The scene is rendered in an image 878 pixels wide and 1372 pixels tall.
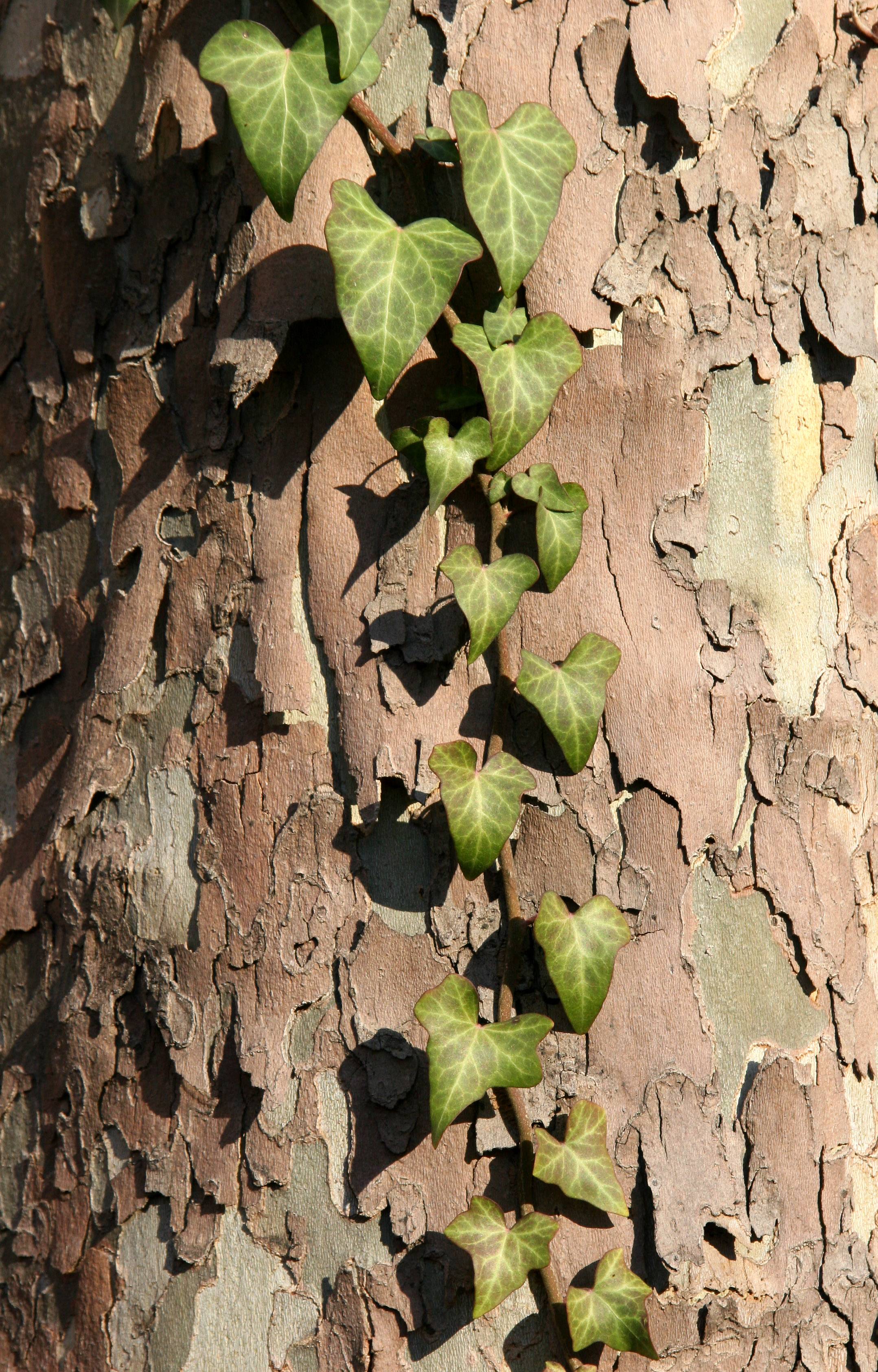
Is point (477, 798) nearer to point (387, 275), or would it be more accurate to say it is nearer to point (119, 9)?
point (387, 275)

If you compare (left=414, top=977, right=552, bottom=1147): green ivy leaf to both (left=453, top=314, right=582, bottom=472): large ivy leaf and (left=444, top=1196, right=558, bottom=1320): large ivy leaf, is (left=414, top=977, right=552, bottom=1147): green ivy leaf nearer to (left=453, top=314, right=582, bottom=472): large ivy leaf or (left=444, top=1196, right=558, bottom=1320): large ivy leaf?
(left=444, top=1196, right=558, bottom=1320): large ivy leaf

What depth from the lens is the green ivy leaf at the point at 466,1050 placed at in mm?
914

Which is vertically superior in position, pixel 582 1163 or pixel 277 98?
pixel 277 98

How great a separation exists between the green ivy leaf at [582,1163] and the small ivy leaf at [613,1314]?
0.06m

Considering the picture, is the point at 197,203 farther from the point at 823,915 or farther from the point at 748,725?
the point at 823,915

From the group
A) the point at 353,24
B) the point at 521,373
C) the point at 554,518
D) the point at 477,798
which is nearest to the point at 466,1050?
the point at 477,798

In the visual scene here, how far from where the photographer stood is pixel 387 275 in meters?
0.93

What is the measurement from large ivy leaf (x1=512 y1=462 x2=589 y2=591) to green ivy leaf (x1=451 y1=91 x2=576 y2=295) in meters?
0.17

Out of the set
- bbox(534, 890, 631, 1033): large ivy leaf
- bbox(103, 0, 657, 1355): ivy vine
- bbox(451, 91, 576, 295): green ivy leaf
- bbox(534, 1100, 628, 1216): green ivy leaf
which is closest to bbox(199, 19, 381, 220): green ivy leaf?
bbox(103, 0, 657, 1355): ivy vine

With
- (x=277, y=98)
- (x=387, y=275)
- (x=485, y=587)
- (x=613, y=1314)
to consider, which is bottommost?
(x=613, y=1314)

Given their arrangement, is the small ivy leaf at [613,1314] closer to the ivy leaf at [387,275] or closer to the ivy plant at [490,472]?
the ivy plant at [490,472]

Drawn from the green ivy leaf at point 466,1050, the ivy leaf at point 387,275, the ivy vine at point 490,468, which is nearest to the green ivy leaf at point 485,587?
the ivy vine at point 490,468

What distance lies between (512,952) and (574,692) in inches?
10.0

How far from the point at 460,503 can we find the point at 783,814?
45 cm
